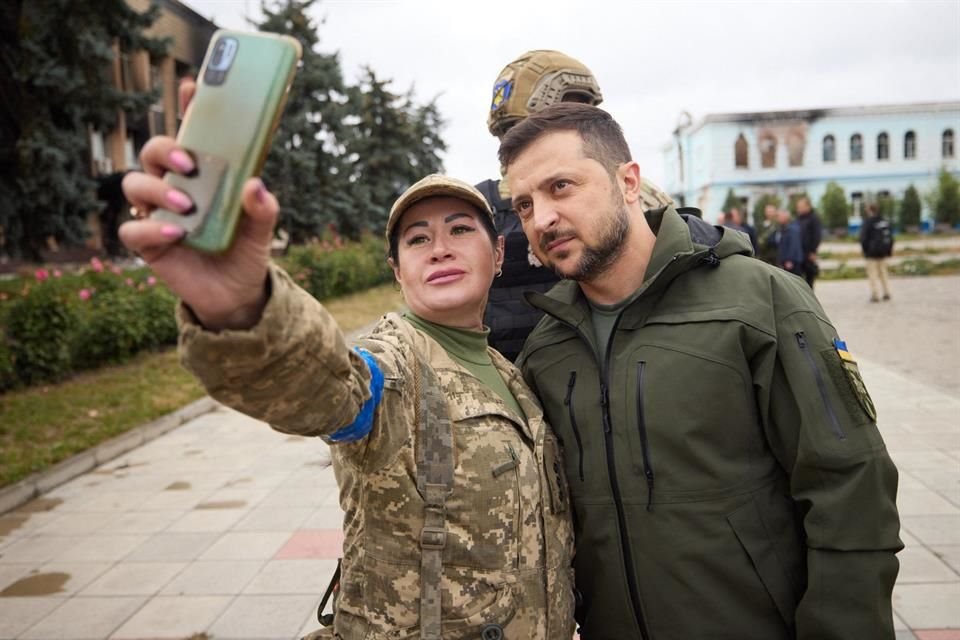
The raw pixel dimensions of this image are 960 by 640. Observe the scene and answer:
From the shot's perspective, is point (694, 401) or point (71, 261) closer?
point (694, 401)

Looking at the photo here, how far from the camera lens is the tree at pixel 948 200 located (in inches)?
1775

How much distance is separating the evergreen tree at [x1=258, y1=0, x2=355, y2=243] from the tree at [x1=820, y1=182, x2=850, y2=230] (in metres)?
35.1

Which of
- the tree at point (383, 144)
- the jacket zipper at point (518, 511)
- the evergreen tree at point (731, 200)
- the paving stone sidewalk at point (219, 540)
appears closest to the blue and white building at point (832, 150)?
the evergreen tree at point (731, 200)

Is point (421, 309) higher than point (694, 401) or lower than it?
higher

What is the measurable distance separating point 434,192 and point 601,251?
447 millimetres

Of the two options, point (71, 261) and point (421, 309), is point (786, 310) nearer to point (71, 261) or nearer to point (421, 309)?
point (421, 309)

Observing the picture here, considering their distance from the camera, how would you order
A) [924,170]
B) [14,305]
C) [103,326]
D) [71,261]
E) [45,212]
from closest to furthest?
[14,305]
[103,326]
[45,212]
[71,261]
[924,170]

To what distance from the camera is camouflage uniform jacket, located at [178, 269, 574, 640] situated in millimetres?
1254

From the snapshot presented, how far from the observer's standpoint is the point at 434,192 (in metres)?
1.88

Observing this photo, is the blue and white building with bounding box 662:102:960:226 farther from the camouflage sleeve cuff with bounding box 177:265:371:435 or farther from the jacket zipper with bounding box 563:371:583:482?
the camouflage sleeve cuff with bounding box 177:265:371:435

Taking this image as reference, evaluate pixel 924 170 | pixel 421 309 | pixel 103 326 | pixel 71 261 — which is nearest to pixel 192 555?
pixel 421 309

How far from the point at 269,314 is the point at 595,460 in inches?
38.3

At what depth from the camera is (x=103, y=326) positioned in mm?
10414

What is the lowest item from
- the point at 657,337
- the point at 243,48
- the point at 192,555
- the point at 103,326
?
the point at 192,555
